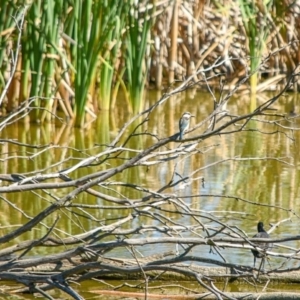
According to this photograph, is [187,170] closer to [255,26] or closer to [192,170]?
[192,170]

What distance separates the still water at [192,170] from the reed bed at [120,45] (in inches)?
12.2

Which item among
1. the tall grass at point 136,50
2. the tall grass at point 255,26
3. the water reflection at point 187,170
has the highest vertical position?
the tall grass at point 255,26

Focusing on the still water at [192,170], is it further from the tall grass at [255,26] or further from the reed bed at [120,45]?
the tall grass at [255,26]

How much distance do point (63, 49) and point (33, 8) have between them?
2.43 feet

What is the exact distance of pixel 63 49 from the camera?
8.97 m

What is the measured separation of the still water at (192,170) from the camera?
557cm

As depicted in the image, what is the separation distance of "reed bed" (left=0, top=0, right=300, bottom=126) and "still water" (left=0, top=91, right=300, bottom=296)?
0.31 m

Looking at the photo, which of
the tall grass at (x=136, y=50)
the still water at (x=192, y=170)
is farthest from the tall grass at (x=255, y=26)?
the tall grass at (x=136, y=50)

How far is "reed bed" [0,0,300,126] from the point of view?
8.48 meters

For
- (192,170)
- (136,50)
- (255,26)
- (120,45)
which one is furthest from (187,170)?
(255,26)

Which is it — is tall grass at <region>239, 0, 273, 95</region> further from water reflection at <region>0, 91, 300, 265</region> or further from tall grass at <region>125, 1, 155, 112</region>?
tall grass at <region>125, 1, 155, 112</region>

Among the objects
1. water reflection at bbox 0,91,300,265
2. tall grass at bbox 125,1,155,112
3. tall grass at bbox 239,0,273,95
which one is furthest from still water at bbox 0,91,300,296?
tall grass at bbox 239,0,273,95

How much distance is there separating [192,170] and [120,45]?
276cm

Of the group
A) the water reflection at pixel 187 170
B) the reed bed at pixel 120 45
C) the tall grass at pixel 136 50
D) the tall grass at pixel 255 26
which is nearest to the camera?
the water reflection at pixel 187 170
